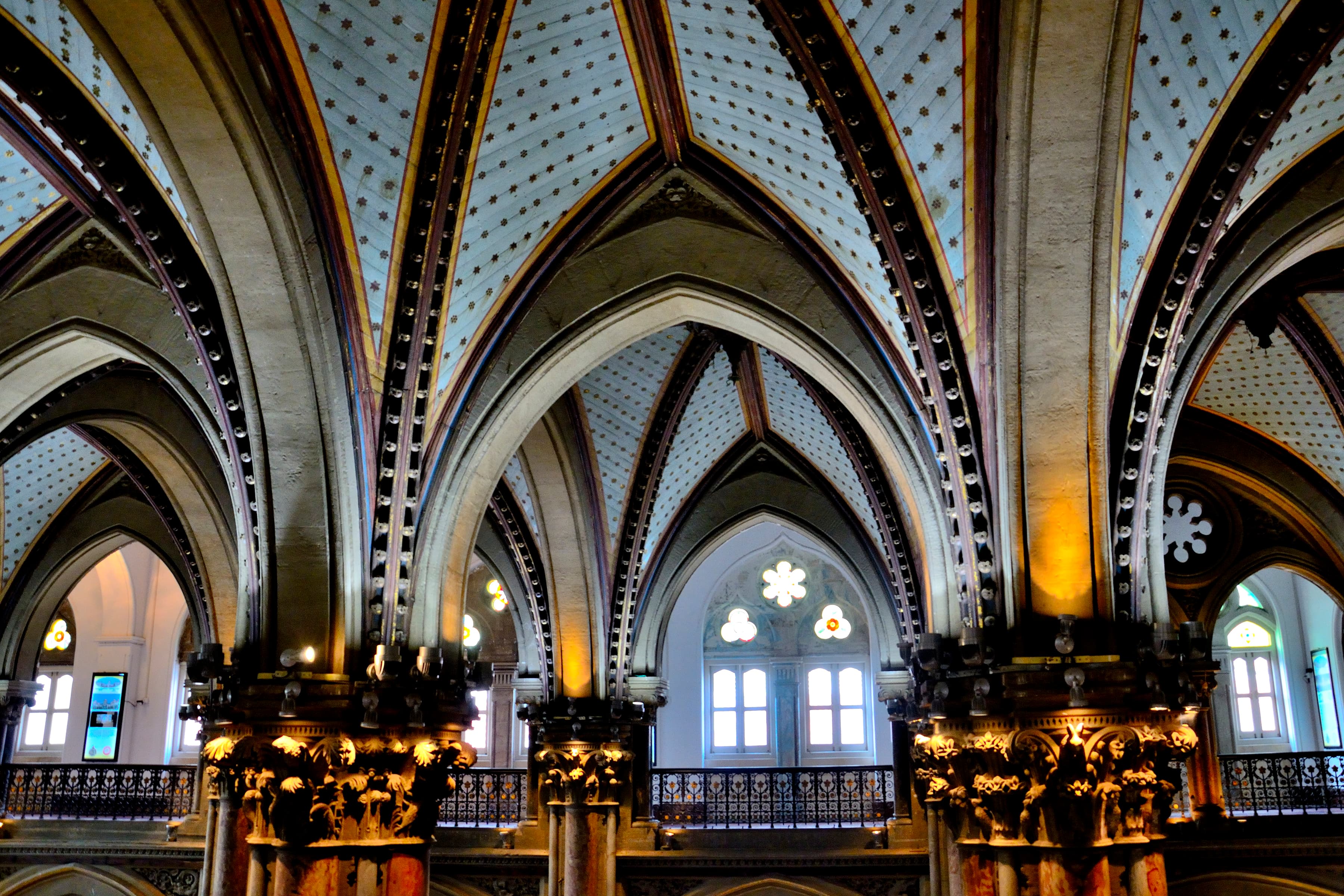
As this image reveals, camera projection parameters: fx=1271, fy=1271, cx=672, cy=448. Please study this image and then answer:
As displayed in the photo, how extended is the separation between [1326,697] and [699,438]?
9.77 m

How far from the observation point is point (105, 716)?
19859 millimetres

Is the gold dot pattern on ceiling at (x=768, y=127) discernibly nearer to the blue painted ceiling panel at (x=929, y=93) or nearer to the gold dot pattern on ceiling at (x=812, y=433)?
the blue painted ceiling panel at (x=929, y=93)

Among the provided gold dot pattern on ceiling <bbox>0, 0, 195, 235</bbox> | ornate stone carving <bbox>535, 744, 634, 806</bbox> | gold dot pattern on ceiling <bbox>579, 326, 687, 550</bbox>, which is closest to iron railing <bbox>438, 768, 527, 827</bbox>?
ornate stone carving <bbox>535, 744, 634, 806</bbox>

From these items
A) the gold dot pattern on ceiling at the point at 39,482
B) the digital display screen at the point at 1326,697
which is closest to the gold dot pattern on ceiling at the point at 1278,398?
the digital display screen at the point at 1326,697

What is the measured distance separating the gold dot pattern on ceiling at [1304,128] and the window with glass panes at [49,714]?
18.9 metres

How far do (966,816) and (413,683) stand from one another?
11.3 ft

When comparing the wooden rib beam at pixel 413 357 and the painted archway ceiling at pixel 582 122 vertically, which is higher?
the painted archway ceiling at pixel 582 122

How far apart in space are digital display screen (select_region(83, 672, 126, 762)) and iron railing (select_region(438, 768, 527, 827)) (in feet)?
24.0

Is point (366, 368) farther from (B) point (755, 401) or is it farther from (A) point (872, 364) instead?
(B) point (755, 401)

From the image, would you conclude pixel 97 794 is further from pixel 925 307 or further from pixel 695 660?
pixel 925 307

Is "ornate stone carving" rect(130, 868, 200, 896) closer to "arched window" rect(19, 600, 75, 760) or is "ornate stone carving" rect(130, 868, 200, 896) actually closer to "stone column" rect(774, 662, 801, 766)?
"arched window" rect(19, 600, 75, 760)

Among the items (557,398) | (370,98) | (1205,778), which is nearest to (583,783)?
(557,398)

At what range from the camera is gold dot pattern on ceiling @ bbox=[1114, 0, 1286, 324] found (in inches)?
244

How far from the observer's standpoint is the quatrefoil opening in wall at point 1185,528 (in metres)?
14.1
